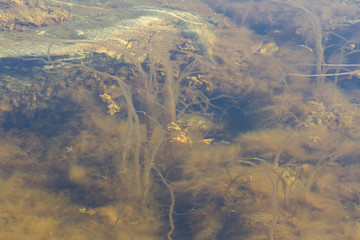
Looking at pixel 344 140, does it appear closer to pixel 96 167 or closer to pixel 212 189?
pixel 212 189

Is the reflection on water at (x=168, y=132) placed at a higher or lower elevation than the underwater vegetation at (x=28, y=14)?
lower

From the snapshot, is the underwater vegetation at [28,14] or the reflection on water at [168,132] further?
the underwater vegetation at [28,14]

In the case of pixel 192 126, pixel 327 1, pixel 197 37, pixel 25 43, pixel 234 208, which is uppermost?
pixel 327 1

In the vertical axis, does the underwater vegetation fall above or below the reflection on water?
above

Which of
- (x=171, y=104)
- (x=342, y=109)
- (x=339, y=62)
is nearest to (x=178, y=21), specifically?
(x=171, y=104)

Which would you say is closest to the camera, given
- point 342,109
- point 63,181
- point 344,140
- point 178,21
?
point 63,181

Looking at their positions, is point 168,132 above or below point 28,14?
below

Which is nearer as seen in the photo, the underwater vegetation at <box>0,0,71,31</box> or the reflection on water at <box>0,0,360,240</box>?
the reflection on water at <box>0,0,360,240</box>

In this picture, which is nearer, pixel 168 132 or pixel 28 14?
pixel 168 132
